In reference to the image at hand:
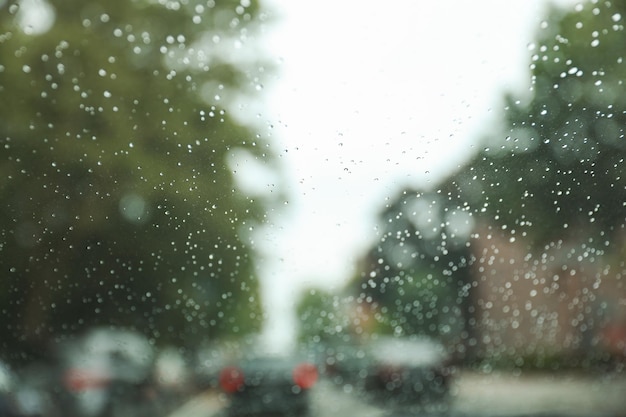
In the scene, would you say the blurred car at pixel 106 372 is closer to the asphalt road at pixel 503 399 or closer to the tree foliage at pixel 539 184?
the asphalt road at pixel 503 399

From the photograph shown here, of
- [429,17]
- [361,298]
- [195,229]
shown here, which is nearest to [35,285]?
[195,229]

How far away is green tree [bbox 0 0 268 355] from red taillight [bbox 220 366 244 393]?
4.03ft

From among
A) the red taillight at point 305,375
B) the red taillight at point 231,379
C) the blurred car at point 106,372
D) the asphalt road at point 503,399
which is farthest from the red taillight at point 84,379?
the red taillight at point 305,375

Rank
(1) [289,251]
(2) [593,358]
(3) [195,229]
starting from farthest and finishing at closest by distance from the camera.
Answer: (2) [593,358] → (1) [289,251] → (3) [195,229]

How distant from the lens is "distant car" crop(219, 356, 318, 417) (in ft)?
16.2

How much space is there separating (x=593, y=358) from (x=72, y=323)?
12.5 ft

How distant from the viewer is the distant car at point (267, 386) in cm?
495

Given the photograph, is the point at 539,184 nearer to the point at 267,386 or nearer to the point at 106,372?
the point at 267,386

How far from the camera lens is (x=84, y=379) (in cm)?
495

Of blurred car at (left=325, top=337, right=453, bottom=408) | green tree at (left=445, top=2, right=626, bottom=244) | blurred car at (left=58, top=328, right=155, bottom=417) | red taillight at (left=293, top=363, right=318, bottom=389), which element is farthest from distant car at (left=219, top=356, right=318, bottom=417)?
green tree at (left=445, top=2, right=626, bottom=244)

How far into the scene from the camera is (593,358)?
5.68m

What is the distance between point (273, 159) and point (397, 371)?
7.32 ft

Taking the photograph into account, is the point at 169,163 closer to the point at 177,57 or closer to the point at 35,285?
the point at 177,57

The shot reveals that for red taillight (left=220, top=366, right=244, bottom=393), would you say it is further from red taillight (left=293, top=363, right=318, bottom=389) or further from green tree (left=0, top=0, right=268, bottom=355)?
green tree (left=0, top=0, right=268, bottom=355)
